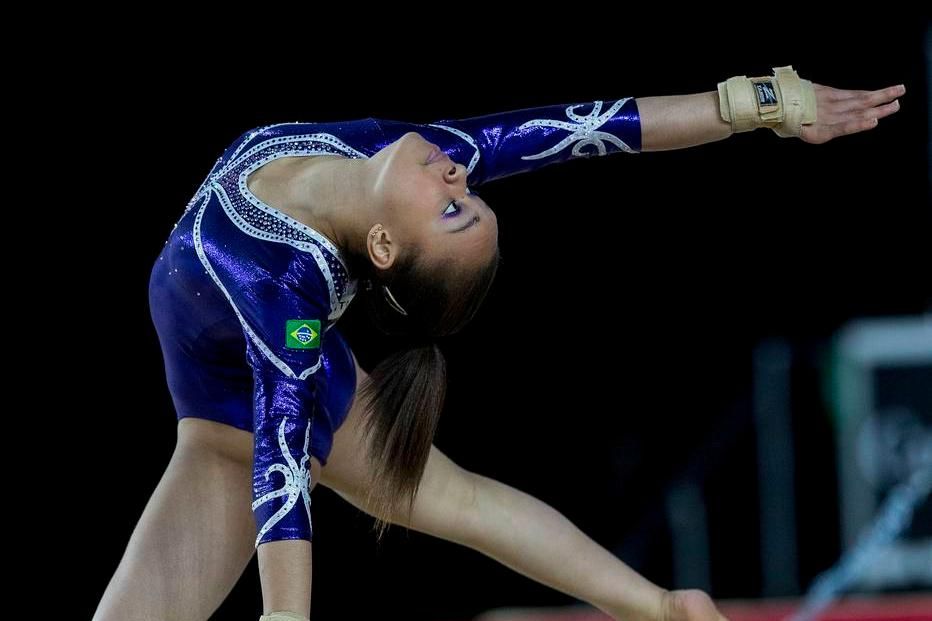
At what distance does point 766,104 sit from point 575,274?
2.64 metres

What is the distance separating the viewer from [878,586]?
378 centimetres

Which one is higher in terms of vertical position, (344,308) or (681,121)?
(681,121)

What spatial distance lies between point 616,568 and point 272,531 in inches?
23.8

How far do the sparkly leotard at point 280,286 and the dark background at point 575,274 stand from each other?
6.42ft

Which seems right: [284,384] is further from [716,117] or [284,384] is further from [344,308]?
[716,117]

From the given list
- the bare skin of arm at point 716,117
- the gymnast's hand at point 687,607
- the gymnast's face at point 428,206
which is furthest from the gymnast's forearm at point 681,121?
the gymnast's hand at point 687,607

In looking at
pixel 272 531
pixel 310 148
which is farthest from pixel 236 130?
pixel 272 531

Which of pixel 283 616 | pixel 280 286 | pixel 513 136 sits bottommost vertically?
pixel 283 616

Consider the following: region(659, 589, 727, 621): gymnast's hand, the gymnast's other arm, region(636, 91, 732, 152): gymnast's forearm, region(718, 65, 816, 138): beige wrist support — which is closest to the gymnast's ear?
the gymnast's other arm

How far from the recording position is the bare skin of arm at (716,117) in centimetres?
201

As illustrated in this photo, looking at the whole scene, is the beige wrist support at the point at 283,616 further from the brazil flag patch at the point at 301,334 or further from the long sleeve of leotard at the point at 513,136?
the long sleeve of leotard at the point at 513,136

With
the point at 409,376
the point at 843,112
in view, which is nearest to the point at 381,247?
the point at 409,376

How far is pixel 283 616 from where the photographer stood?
1.65m

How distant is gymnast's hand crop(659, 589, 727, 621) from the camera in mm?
2074
